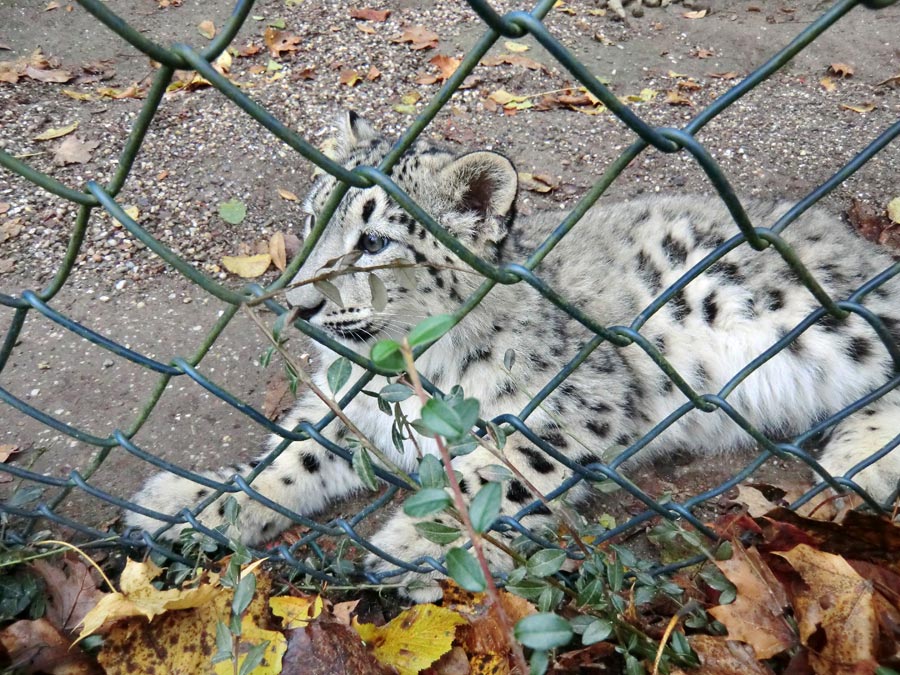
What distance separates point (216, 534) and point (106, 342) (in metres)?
0.79

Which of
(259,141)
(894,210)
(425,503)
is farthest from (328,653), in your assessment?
(894,210)

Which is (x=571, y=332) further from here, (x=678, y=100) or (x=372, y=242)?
(x=678, y=100)

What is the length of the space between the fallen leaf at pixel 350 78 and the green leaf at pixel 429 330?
177 inches

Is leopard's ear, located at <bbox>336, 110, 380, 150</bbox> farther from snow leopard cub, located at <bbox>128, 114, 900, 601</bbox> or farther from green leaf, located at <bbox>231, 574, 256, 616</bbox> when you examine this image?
green leaf, located at <bbox>231, 574, 256, 616</bbox>

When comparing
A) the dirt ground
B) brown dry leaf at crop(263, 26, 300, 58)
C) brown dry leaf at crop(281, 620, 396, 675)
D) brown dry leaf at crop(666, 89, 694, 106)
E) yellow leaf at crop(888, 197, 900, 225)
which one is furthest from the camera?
brown dry leaf at crop(263, 26, 300, 58)

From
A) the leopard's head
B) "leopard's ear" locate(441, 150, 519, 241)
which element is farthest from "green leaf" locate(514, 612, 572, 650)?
"leopard's ear" locate(441, 150, 519, 241)

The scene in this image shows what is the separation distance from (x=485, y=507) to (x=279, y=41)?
5.35m

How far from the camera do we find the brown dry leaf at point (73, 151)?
3994 millimetres

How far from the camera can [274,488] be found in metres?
2.74

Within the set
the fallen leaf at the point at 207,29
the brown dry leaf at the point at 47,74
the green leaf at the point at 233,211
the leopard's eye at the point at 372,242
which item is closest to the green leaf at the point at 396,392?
the leopard's eye at the point at 372,242

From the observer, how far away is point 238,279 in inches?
142

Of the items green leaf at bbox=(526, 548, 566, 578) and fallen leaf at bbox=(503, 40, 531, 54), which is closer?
green leaf at bbox=(526, 548, 566, 578)

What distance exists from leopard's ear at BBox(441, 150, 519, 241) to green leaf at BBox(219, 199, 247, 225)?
187 cm

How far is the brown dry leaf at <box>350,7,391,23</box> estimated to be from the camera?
583cm
